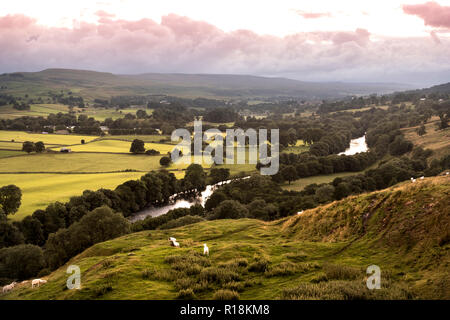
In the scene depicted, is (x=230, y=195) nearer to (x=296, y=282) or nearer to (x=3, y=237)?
(x=3, y=237)

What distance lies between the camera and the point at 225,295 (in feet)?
46.3

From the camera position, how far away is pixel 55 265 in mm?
45562

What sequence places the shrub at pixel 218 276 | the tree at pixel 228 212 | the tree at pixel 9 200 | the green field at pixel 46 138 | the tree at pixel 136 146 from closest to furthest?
the shrub at pixel 218 276 < the tree at pixel 228 212 < the tree at pixel 9 200 < the tree at pixel 136 146 < the green field at pixel 46 138

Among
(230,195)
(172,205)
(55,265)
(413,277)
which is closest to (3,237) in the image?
(55,265)

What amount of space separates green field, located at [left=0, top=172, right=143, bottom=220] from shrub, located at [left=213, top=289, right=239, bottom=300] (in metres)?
63.6

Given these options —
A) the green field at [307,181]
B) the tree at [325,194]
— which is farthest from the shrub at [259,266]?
the green field at [307,181]

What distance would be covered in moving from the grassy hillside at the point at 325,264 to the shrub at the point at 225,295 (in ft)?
0.17

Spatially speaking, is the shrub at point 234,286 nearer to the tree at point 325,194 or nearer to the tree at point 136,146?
the tree at point 325,194

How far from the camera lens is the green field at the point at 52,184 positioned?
7138 centimetres

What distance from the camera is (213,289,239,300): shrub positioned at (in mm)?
14040

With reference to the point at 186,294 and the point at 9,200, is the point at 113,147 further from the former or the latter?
the point at 186,294

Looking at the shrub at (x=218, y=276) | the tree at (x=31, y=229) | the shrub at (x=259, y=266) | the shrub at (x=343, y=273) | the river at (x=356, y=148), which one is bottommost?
the tree at (x=31, y=229)

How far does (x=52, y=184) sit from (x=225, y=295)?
85208 millimetres
